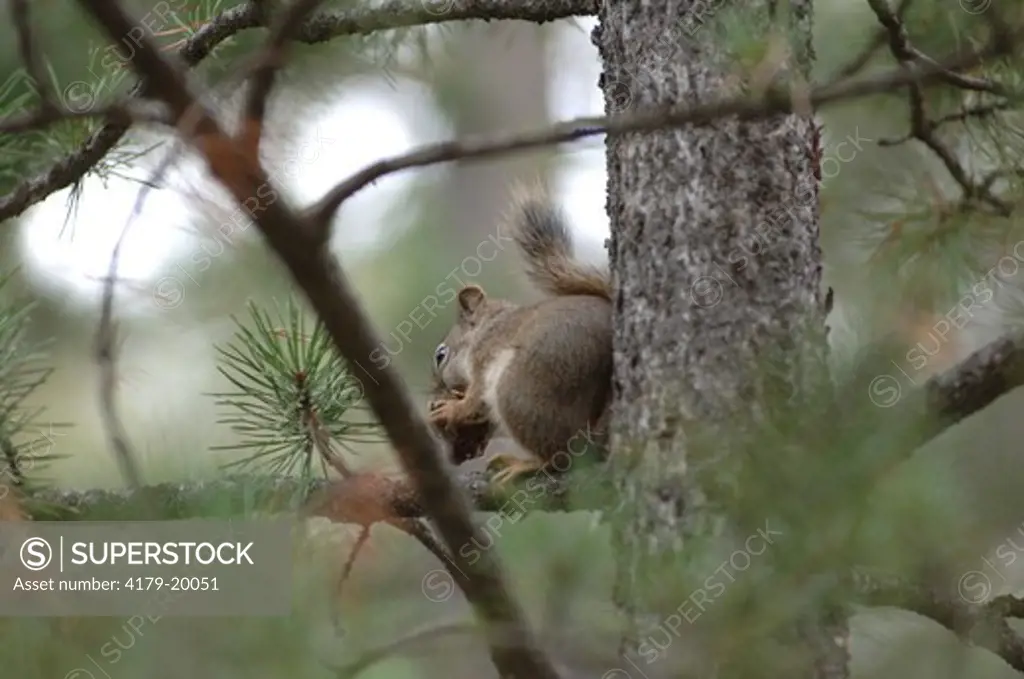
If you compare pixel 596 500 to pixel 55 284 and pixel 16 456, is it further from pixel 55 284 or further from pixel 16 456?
pixel 55 284

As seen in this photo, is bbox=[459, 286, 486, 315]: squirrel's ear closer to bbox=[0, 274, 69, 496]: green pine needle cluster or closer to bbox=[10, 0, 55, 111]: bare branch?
bbox=[0, 274, 69, 496]: green pine needle cluster

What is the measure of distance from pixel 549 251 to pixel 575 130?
0.82m

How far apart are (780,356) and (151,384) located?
122cm

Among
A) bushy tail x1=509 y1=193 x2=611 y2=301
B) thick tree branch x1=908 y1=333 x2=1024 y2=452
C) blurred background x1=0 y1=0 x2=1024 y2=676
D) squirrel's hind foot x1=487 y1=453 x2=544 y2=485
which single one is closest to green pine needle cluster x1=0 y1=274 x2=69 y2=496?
blurred background x1=0 y1=0 x2=1024 y2=676

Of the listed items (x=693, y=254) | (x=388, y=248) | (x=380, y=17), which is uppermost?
(x=388, y=248)

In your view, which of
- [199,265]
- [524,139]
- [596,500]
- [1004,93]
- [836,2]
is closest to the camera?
[524,139]

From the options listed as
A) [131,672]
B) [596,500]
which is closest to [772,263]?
[596,500]

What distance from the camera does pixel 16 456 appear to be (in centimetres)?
105

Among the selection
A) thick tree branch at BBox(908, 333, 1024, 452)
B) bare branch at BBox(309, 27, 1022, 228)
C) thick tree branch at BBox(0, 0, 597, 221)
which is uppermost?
thick tree branch at BBox(0, 0, 597, 221)

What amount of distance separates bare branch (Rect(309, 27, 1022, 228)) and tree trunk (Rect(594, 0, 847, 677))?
403 millimetres

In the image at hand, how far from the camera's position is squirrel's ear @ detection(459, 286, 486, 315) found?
1580 millimetres

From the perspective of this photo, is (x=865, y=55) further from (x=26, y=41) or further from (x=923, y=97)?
(x=26, y=41)

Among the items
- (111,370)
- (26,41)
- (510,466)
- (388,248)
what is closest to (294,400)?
(111,370)

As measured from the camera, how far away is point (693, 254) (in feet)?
3.43
